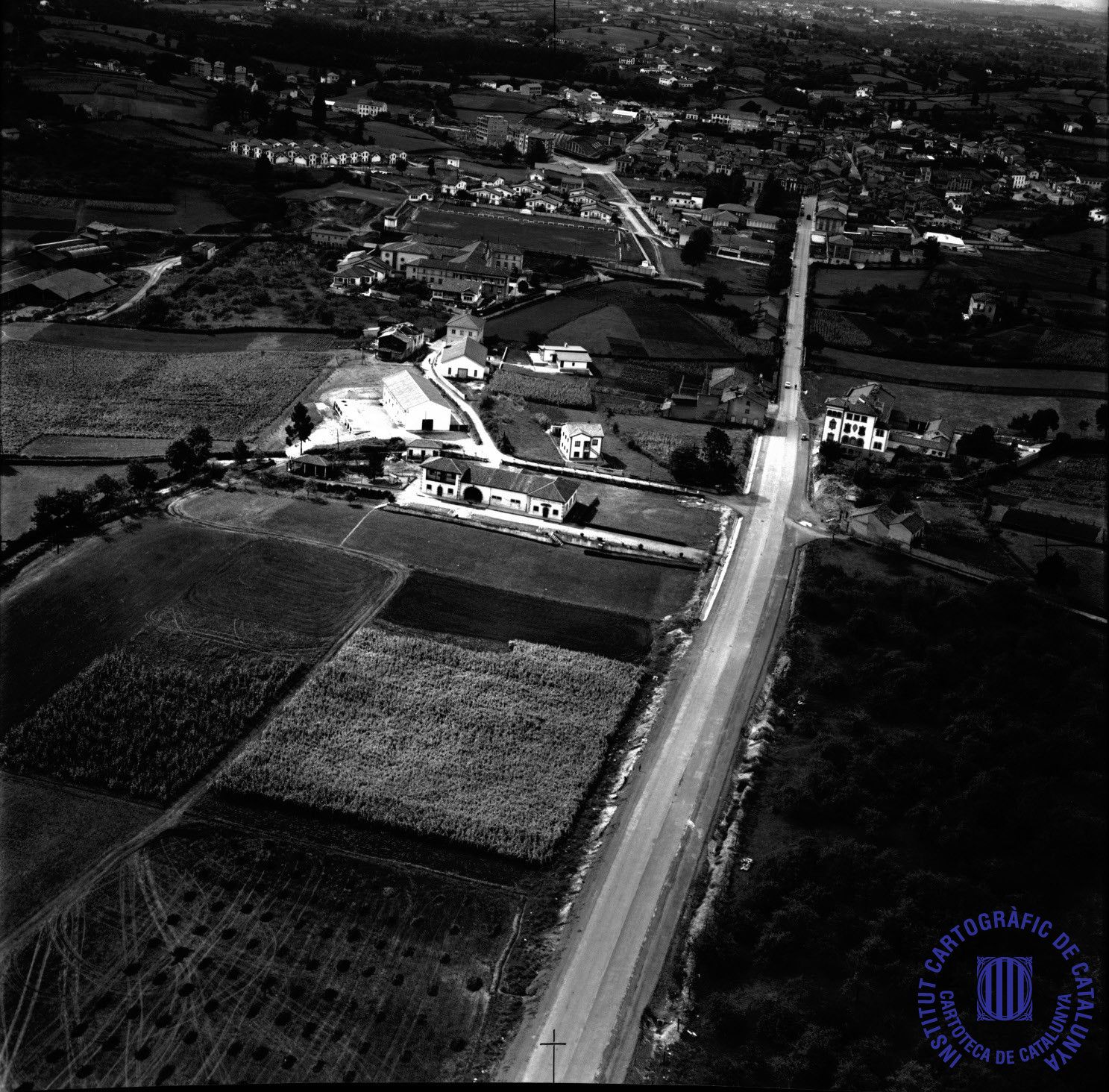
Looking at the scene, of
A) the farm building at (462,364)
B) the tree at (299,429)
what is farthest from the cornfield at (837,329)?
the tree at (299,429)

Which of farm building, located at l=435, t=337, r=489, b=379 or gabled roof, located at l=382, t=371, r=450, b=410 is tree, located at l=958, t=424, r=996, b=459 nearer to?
farm building, located at l=435, t=337, r=489, b=379

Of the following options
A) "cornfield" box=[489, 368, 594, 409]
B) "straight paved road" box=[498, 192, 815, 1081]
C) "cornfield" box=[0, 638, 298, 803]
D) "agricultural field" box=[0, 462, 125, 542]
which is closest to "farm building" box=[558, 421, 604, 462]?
"cornfield" box=[489, 368, 594, 409]

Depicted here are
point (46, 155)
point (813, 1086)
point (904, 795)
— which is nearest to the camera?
point (813, 1086)

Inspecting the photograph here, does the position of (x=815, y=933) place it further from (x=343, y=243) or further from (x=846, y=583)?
(x=343, y=243)

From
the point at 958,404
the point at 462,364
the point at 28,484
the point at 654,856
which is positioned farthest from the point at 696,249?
the point at 654,856

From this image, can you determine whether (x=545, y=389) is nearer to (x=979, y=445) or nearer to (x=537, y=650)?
(x=979, y=445)

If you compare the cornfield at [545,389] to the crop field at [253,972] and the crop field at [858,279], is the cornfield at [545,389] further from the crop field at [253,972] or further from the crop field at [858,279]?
the crop field at [253,972]

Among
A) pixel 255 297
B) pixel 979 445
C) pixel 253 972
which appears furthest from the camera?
pixel 255 297

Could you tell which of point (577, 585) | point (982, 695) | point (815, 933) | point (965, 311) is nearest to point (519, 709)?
point (577, 585)
